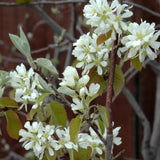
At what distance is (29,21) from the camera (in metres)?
2.25

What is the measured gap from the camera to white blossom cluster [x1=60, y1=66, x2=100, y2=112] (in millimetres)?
526

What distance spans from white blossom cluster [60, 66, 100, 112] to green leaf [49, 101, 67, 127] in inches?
3.3

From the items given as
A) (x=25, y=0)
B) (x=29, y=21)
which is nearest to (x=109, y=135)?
(x=25, y=0)

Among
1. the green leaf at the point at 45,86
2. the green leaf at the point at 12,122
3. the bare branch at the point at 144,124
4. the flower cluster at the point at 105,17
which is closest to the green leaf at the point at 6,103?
the green leaf at the point at 12,122

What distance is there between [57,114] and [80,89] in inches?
5.1

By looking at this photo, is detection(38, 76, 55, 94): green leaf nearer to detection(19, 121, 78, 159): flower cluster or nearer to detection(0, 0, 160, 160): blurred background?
detection(19, 121, 78, 159): flower cluster

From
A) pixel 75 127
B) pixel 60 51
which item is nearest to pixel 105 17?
pixel 75 127

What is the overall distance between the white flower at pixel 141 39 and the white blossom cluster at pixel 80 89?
3.3 inches

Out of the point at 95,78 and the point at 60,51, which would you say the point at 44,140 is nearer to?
the point at 95,78

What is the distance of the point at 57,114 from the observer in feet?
2.12

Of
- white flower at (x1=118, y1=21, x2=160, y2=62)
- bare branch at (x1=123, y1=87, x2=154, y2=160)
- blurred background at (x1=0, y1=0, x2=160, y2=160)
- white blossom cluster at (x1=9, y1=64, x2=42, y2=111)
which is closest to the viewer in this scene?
white flower at (x1=118, y1=21, x2=160, y2=62)

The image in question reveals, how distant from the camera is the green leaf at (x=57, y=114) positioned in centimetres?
64

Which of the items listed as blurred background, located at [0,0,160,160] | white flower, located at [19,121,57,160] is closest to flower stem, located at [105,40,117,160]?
white flower, located at [19,121,57,160]

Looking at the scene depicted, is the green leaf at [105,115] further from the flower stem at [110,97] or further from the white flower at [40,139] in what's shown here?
the white flower at [40,139]
